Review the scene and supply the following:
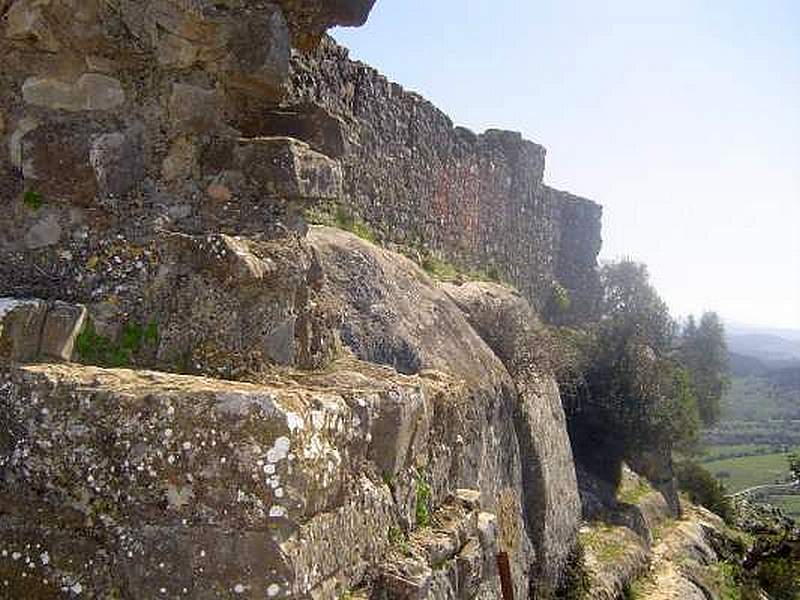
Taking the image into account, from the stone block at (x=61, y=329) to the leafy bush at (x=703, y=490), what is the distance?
835 inches

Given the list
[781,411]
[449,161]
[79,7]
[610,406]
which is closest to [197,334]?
[79,7]

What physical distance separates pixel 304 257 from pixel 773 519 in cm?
2470

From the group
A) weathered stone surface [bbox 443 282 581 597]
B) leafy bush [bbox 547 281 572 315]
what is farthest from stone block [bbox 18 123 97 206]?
leafy bush [bbox 547 281 572 315]

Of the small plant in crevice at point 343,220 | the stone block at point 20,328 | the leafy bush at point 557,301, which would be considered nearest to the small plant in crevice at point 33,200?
the stone block at point 20,328

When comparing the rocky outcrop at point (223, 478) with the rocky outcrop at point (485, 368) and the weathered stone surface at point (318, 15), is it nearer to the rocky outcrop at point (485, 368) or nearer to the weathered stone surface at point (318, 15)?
the rocky outcrop at point (485, 368)

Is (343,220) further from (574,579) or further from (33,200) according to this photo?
(33,200)

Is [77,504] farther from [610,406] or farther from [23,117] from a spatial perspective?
[610,406]

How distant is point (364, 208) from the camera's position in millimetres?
A: 12352

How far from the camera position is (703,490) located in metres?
23.2

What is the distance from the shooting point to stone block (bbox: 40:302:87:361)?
9.90ft

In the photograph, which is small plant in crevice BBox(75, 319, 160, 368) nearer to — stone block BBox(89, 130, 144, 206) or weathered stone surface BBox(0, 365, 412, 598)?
weathered stone surface BBox(0, 365, 412, 598)

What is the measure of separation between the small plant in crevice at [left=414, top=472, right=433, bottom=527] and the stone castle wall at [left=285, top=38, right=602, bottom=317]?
1.61 meters

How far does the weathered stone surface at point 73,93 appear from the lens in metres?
3.35

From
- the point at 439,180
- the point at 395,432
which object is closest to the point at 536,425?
the point at 439,180
